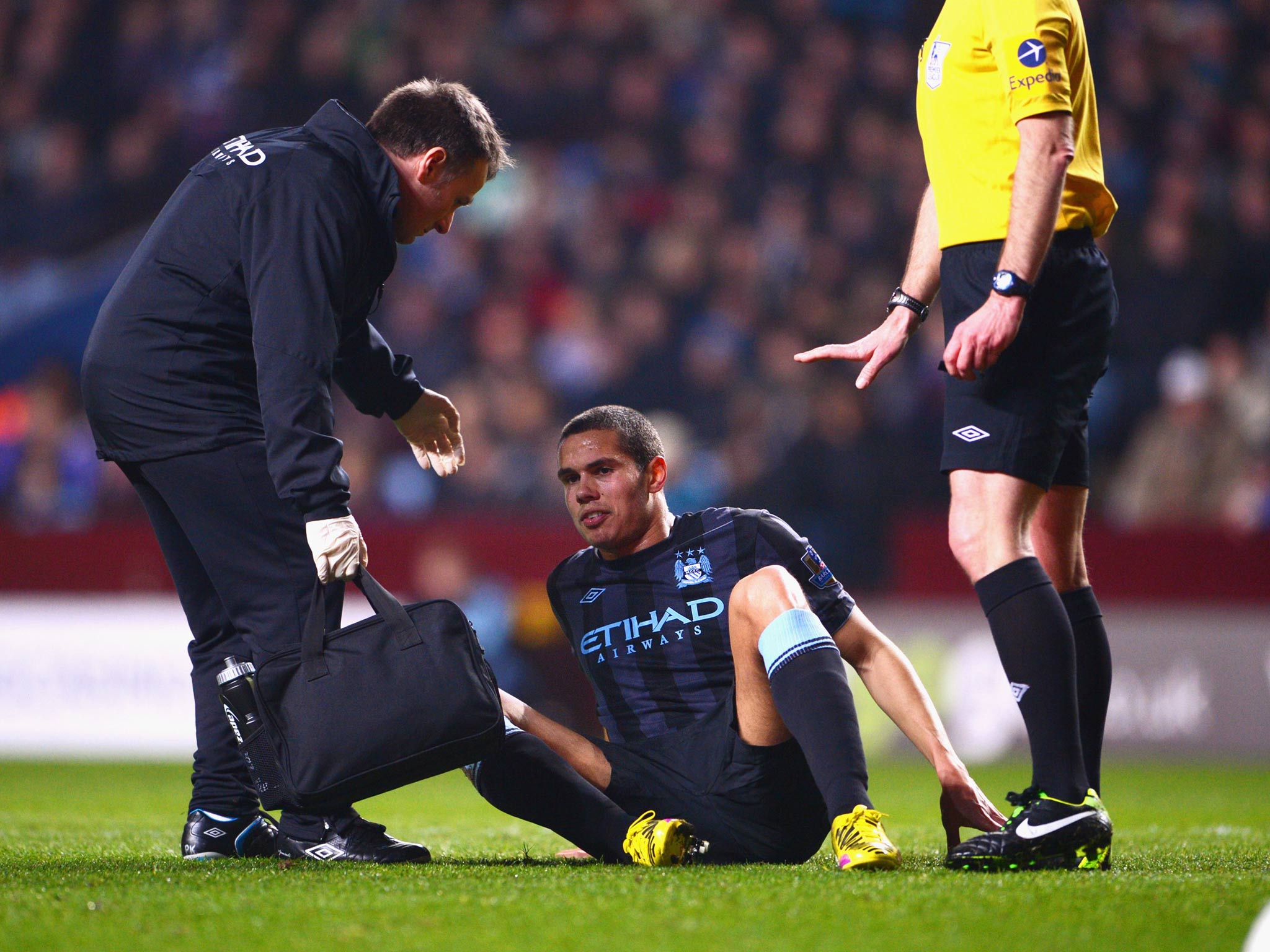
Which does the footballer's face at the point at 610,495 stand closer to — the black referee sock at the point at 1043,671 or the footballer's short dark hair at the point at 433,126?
the footballer's short dark hair at the point at 433,126

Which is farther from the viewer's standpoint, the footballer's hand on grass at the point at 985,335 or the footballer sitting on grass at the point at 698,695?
the footballer sitting on grass at the point at 698,695

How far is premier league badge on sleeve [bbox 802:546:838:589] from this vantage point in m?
3.42

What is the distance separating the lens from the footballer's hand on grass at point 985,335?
9.62 feet

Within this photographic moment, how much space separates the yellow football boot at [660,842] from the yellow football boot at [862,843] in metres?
0.41

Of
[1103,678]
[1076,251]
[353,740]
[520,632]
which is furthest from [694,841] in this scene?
[520,632]

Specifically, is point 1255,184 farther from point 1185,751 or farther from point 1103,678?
point 1103,678

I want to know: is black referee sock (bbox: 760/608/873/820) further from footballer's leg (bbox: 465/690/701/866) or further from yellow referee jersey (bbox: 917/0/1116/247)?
yellow referee jersey (bbox: 917/0/1116/247)

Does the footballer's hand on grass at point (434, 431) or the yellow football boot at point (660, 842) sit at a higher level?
the footballer's hand on grass at point (434, 431)

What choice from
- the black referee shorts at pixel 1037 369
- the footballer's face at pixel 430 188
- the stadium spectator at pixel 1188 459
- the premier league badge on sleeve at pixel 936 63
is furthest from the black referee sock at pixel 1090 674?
the stadium spectator at pixel 1188 459

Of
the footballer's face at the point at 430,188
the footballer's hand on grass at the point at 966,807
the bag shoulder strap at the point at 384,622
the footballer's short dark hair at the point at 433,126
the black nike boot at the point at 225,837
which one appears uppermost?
the footballer's short dark hair at the point at 433,126

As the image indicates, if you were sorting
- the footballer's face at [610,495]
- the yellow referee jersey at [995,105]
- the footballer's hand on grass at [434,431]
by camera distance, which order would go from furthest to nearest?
the footballer's hand on grass at [434,431] < the footballer's face at [610,495] < the yellow referee jersey at [995,105]

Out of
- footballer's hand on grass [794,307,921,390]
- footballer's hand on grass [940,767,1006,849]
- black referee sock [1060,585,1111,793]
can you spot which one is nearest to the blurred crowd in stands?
footballer's hand on grass [794,307,921,390]

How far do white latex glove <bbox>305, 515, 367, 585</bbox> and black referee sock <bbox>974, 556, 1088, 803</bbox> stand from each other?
55.7 inches

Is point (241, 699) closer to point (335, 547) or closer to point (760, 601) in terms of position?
point (335, 547)
